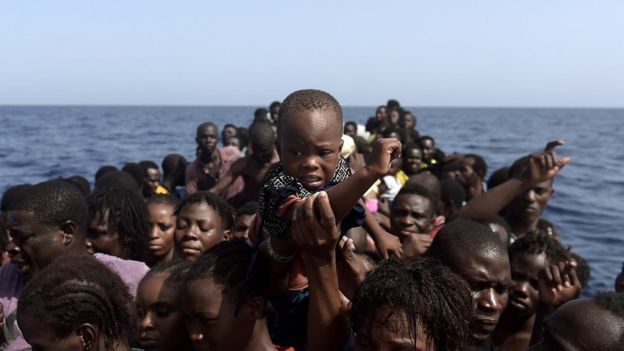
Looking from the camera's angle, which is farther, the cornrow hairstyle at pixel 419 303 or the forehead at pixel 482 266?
the forehead at pixel 482 266

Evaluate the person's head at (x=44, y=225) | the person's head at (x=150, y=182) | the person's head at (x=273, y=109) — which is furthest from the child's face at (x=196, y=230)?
the person's head at (x=273, y=109)

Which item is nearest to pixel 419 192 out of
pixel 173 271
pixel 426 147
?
pixel 173 271

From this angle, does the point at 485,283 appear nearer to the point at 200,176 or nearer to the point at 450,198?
the point at 450,198

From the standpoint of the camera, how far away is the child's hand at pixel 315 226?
1.90 m

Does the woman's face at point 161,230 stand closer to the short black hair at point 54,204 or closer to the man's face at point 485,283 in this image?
the short black hair at point 54,204

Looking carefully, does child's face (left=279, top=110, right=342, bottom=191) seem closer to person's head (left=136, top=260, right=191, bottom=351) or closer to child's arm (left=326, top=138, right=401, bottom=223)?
child's arm (left=326, top=138, right=401, bottom=223)

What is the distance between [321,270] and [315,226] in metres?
0.19

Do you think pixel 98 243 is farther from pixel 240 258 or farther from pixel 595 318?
pixel 595 318

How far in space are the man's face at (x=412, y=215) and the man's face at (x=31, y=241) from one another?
2.10 m

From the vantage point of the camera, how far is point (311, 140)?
240 cm

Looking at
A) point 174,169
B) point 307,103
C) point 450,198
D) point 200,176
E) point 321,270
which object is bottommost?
point 174,169

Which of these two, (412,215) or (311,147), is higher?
(311,147)

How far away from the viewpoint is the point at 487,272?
116 inches

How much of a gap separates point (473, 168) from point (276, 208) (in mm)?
5570
